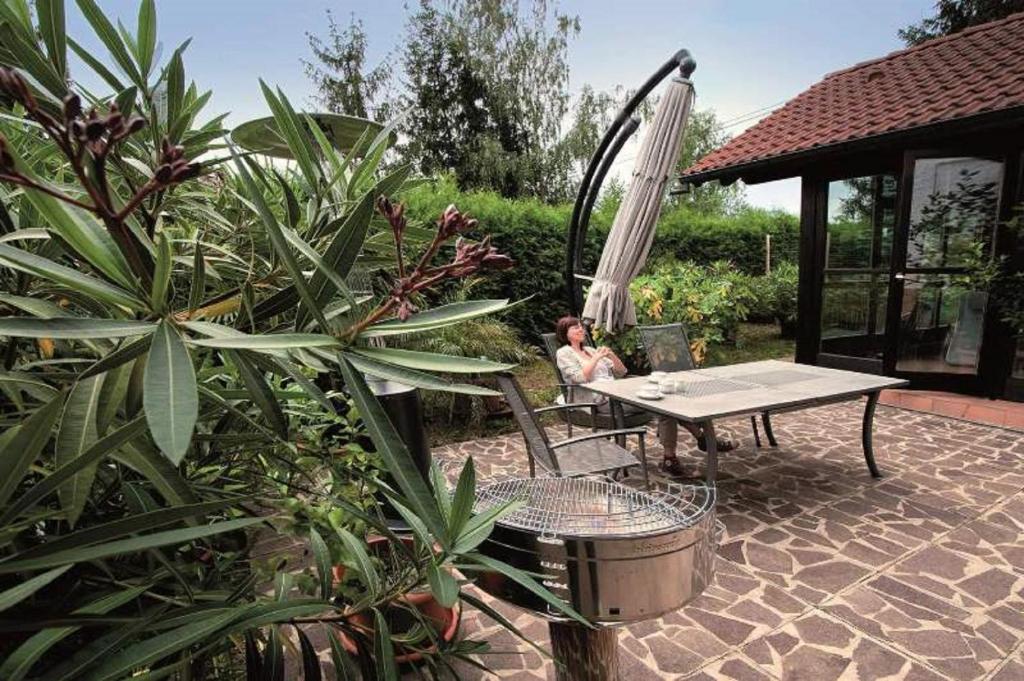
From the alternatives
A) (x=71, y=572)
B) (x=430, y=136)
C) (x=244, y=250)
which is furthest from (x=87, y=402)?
(x=430, y=136)

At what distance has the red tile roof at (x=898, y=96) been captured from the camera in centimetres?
502

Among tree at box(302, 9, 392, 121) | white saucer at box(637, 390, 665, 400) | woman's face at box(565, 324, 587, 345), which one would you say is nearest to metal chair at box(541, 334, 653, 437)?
woman's face at box(565, 324, 587, 345)

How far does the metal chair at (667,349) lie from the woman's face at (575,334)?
68cm

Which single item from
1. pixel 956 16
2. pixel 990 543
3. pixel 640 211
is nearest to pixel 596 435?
pixel 640 211

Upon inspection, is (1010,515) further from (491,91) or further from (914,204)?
(491,91)

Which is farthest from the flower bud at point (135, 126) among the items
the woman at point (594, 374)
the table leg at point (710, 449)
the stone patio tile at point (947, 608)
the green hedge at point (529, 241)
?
the green hedge at point (529, 241)

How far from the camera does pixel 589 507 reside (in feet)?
5.59

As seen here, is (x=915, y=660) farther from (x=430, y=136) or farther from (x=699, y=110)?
(x=699, y=110)

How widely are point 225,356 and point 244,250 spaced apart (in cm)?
54

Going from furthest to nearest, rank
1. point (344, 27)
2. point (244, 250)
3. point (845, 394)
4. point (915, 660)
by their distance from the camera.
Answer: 1. point (344, 27)
2. point (845, 394)
3. point (915, 660)
4. point (244, 250)

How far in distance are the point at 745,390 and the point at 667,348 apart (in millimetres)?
1042

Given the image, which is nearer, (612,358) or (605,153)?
(612,358)

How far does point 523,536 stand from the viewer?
126 centimetres

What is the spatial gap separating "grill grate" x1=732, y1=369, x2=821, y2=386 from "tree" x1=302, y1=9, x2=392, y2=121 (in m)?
14.7
